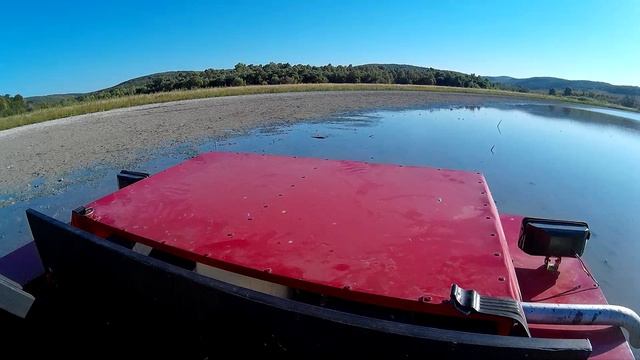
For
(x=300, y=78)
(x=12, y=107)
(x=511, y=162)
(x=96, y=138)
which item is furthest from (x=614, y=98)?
(x=12, y=107)

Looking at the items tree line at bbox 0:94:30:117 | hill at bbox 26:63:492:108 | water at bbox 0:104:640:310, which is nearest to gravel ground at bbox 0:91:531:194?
water at bbox 0:104:640:310

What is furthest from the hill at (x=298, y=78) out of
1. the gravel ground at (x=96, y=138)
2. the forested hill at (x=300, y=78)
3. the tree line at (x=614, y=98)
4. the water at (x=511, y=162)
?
the water at (x=511, y=162)

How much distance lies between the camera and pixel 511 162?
610cm

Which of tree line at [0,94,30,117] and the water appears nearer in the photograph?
the water

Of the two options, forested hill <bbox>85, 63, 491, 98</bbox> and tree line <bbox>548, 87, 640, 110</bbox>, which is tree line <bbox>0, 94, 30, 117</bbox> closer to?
forested hill <bbox>85, 63, 491, 98</bbox>

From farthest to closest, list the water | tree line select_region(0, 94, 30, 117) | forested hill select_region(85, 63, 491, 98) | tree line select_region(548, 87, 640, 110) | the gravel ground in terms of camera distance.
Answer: forested hill select_region(85, 63, 491, 98)
tree line select_region(548, 87, 640, 110)
tree line select_region(0, 94, 30, 117)
the gravel ground
the water

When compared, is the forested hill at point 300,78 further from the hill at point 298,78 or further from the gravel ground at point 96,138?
the gravel ground at point 96,138

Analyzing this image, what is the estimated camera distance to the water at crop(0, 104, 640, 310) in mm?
3492

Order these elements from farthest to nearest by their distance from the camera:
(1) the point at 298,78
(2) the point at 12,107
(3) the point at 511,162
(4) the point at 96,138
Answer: (1) the point at 298,78 < (2) the point at 12,107 < (4) the point at 96,138 < (3) the point at 511,162

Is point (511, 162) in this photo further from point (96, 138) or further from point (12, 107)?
point (12, 107)

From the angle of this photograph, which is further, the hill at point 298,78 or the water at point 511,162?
the hill at point 298,78

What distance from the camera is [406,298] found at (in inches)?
48.8

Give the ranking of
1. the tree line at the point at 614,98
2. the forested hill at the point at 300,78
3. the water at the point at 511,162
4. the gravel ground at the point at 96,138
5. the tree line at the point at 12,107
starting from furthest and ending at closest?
the forested hill at the point at 300,78 → the tree line at the point at 614,98 → the tree line at the point at 12,107 → the gravel ground at the point at 96,138 → the water at the point at 511,162

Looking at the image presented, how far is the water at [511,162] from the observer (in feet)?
11.5
